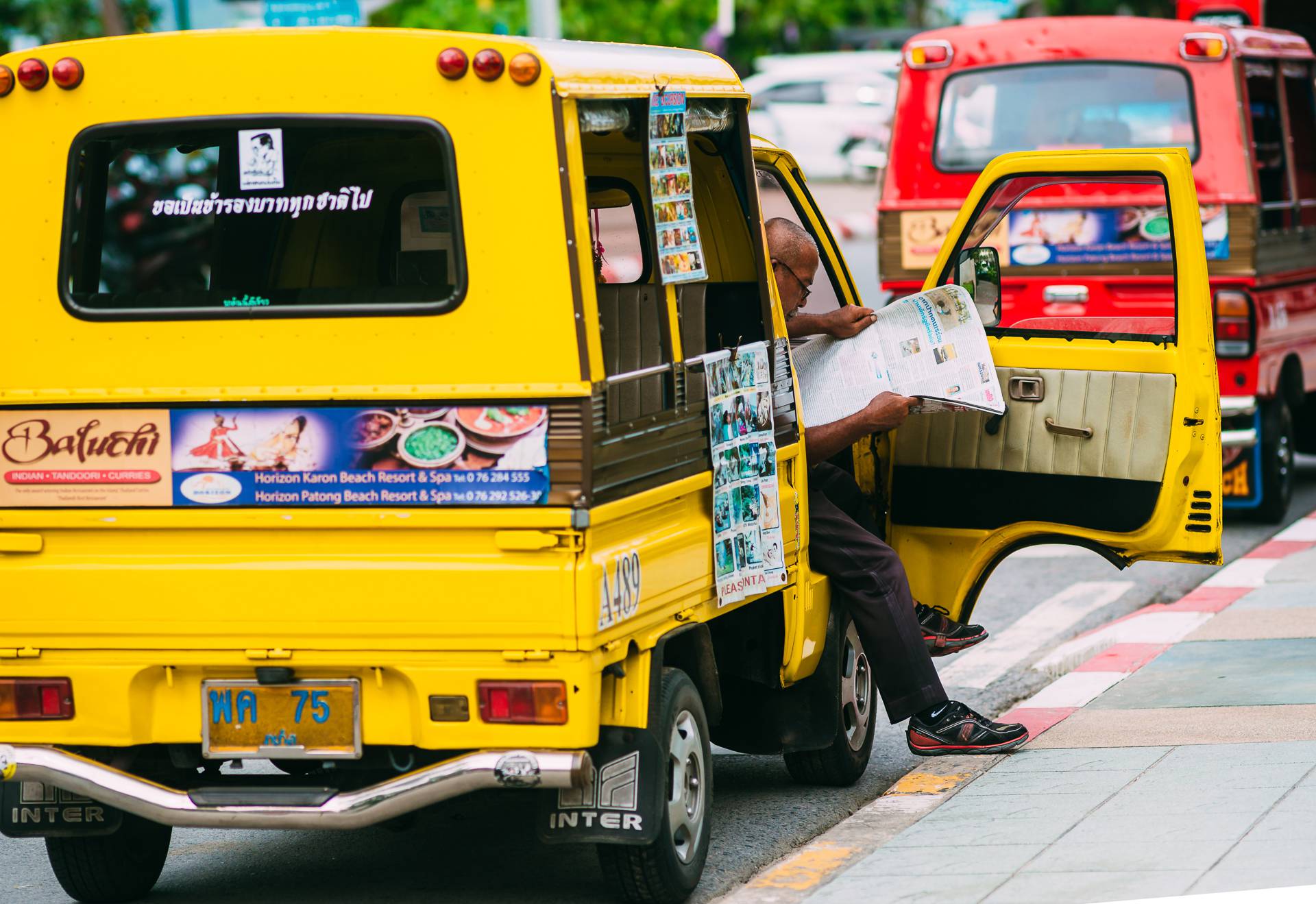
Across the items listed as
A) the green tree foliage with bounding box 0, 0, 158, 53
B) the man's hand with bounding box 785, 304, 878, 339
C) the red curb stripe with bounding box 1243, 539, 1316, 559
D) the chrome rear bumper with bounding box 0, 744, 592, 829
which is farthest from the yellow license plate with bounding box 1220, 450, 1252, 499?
the green tree foliage with bounding box 0, 0, 158, 53

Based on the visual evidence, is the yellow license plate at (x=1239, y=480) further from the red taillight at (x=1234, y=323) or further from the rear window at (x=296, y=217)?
the rear window at (x=296, y=217)

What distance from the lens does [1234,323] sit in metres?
10.4

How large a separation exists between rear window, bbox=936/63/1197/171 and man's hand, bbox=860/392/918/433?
5.43m

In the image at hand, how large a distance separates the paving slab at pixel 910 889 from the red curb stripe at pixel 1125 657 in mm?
2791

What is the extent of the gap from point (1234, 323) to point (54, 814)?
284 inches

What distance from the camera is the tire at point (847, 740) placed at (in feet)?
20.6

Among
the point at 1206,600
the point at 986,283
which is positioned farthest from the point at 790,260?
the point at 1206,600

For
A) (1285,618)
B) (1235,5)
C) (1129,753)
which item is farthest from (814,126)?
(1129,753)

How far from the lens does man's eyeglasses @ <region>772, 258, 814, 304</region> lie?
6.10m

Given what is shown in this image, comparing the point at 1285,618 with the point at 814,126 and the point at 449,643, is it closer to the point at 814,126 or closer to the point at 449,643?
the point at 449,643

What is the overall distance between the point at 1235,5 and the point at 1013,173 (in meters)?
7.54

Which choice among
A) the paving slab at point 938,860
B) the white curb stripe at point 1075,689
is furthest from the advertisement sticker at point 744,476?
the white curb stripe at point 1075,689

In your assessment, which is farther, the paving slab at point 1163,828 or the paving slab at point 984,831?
the paving slab at point 984,831

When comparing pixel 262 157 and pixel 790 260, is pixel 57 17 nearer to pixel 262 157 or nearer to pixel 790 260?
pixel 790 260
